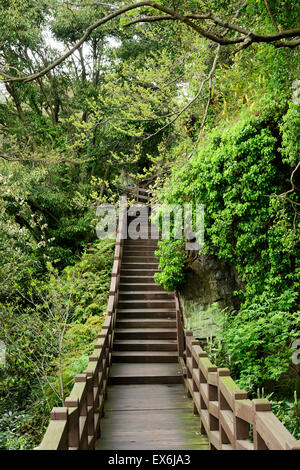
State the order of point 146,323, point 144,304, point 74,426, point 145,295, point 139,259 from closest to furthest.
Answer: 1. point 74,426
2. point 146,323
3. point 144,304
4. point 145,295
5. point 139,259

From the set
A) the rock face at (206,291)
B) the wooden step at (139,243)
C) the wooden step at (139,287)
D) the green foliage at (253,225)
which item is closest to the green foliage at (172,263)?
the rock face at (206,291)

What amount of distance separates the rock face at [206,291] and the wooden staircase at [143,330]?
0.95m

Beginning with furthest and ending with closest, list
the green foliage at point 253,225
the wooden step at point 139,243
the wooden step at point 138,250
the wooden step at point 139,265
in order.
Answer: the wooden step at point 139,243, the wooden step at point 138,250, the wooden step at point 139,265, the green foliage at point 253,225

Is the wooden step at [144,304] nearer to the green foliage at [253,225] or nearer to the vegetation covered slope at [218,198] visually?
the vegetation covered slope at [218,198]

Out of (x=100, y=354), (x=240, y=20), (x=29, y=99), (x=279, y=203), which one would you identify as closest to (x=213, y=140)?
(x=279, y=203)

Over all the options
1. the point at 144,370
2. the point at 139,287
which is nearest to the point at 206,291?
the point at 144,370

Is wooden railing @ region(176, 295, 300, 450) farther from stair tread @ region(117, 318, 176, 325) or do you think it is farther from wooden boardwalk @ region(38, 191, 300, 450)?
stair tread @ region(117, 318, 176, 325)

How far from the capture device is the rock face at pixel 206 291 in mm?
7652

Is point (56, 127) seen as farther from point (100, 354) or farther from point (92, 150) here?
point (100, 354)

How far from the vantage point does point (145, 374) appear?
25.0 feet

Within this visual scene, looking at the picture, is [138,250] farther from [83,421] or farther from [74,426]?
[74,426]

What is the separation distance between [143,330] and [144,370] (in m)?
1.43

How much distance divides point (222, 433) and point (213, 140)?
490 centimetres

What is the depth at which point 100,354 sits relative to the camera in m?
5.85
